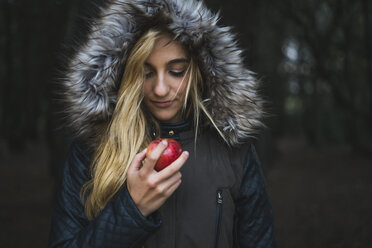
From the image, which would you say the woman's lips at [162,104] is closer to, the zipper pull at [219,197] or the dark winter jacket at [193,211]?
the dark winter jacket at [193,211]

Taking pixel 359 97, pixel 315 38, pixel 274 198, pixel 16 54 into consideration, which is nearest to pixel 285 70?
pixel 359 97

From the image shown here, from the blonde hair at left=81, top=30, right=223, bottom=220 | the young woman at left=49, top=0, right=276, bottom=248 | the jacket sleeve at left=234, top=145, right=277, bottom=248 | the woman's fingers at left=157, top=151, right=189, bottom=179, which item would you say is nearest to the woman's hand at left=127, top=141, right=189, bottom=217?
the woman's fingers at left=157, top=151, right=189, bottom=179

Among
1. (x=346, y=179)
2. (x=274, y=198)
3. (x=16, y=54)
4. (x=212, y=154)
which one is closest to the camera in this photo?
(x=212, y=154)

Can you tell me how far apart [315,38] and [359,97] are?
786 centimetres

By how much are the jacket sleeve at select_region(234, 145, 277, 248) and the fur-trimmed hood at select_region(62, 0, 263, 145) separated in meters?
0.25

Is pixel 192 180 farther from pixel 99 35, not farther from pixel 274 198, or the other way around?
pixel 274 198

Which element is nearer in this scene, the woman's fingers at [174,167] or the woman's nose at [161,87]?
the woman's fingers at [174,167]

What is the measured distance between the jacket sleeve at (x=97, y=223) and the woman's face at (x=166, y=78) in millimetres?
619

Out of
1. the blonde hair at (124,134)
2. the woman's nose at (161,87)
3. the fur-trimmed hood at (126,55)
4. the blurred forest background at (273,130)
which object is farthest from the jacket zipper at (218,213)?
the blurred forest background at (273,130)

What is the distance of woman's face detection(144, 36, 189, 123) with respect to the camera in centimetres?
218

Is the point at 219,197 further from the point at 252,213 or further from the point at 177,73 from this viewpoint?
the point at 177,73

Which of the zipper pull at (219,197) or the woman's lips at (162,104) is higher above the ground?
the woman's lips at (162,104)

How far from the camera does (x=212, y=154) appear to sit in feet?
7.36

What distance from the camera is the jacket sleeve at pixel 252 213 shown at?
2195 millimetres
